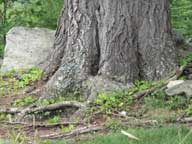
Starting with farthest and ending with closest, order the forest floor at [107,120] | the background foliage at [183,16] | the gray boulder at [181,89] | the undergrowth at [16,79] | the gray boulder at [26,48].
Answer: the background foliage at [183,16], the gray boulder at [26,48], the undergrowth at [16,79], the gray boulder at [181,89], the forest floor at [107,120]

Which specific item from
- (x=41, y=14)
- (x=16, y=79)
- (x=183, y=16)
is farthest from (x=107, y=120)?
(x=41, y=14)

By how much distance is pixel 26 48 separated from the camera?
29.9 ft

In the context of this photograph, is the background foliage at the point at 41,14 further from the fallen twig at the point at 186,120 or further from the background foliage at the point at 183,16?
the fallen twig at the point at 186,120

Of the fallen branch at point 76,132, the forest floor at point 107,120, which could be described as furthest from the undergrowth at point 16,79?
the fallen branch at point 76,132

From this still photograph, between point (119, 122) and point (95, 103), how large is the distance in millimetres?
665

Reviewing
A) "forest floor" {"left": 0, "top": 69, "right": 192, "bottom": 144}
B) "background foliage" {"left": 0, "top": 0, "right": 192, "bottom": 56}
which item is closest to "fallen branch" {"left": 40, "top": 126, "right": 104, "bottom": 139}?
"forest floor" {"left": 0, "top": 69, "right": 192, "bottom": 144}

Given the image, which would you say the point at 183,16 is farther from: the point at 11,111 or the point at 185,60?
the point at 11,111

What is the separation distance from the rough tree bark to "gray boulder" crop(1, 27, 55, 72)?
5.09ft

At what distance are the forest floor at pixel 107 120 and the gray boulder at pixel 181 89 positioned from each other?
0.06m

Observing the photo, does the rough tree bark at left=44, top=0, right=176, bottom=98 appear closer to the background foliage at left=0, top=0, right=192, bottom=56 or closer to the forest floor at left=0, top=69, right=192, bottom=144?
the forest floor at left=0, top=69, right=192, bottom=144

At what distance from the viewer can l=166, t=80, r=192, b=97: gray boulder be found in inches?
251

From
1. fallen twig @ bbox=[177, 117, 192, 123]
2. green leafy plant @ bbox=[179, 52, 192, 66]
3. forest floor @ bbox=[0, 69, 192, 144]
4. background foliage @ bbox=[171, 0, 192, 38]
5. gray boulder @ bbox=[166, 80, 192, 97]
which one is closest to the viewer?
forest floor @ bbox=[0, 69, 192, 144]

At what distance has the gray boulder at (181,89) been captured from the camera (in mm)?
6371

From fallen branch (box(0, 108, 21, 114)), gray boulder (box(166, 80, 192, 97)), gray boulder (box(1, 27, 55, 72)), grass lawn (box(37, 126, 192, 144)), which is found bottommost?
fallen branch (box(0, 108, 21, 114))
